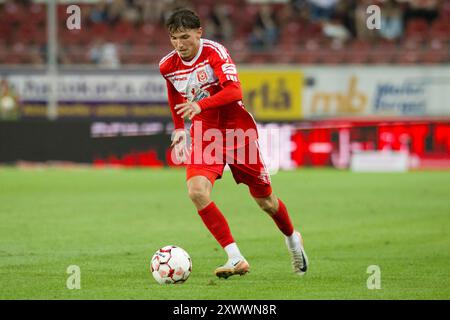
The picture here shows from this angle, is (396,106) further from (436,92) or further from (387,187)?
(387,187)

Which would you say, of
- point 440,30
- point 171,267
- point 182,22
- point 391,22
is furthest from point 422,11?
point 171,267

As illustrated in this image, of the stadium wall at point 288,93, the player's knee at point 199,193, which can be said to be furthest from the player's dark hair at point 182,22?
the stadium wall at point 288,93

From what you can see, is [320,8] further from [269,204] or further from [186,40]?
[186,40]

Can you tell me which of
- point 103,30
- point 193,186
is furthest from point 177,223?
point 103,30

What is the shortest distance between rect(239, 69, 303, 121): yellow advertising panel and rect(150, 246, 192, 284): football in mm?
18588

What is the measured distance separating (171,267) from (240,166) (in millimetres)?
1180

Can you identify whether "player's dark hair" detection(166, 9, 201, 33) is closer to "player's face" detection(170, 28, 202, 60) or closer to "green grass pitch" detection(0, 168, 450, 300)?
"player's face" detection(170, 28, 202, 60)

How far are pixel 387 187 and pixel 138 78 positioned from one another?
9897 millimetres

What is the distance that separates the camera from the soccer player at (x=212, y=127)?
337 inches

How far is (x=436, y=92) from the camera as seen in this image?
26859 mm

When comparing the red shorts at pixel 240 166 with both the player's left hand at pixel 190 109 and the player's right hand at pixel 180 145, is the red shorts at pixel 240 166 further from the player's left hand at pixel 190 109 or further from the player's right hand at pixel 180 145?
the player's left hand at pixel 190 109

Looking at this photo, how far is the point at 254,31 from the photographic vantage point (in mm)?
28391

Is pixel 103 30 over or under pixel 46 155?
over

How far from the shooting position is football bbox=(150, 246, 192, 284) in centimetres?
834
